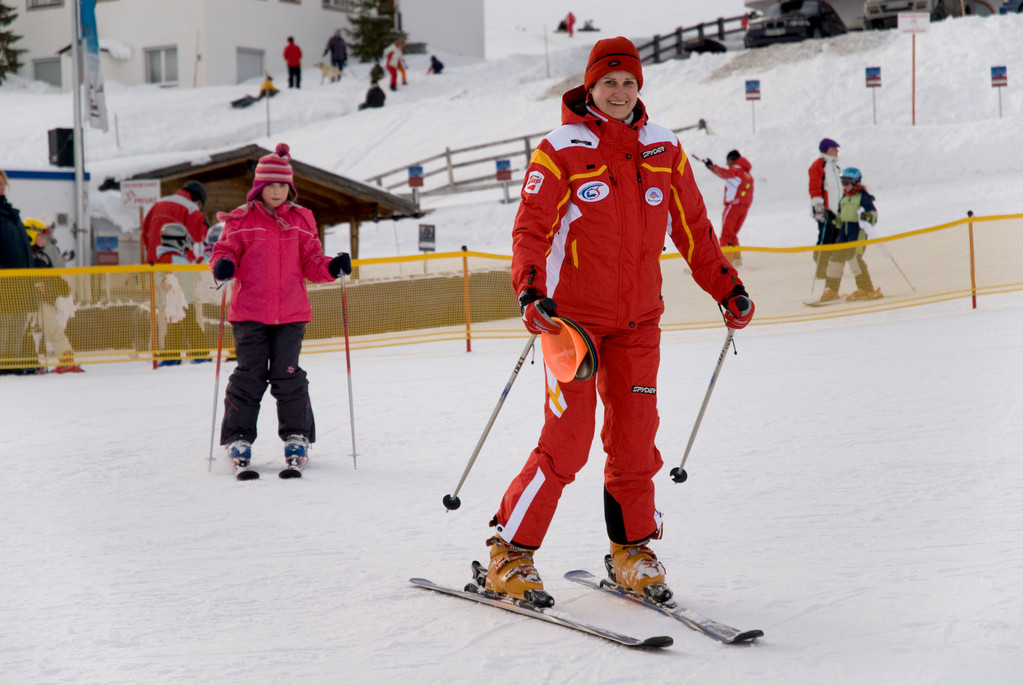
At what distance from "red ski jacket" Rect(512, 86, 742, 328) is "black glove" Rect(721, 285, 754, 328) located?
0.81ft

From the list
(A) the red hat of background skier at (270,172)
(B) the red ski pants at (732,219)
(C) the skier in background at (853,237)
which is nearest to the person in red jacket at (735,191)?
(B) the red ski pants at (732,219)

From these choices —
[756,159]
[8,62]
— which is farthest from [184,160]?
[8,62]

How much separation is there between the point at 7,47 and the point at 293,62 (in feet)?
33.2

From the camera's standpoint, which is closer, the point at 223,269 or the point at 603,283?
the point at 603,283

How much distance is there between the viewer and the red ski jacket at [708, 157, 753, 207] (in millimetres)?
14383

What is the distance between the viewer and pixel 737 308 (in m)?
3.69

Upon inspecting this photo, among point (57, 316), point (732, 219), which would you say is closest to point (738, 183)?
point (732, 219)

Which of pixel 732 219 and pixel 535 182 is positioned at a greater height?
pixel 732 219

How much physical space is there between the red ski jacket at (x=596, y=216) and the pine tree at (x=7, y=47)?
39.4 m

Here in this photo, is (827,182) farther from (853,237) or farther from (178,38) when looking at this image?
(178,38)

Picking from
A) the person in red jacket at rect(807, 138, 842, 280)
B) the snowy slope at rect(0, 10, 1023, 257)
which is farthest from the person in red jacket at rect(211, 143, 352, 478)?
the snowy slope at rect(0, 10, 1023, 257)

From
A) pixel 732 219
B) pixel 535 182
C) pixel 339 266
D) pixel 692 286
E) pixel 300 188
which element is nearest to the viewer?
pixel 535 182

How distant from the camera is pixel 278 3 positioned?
39094mm

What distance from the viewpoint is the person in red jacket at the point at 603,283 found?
A: 356 cm
